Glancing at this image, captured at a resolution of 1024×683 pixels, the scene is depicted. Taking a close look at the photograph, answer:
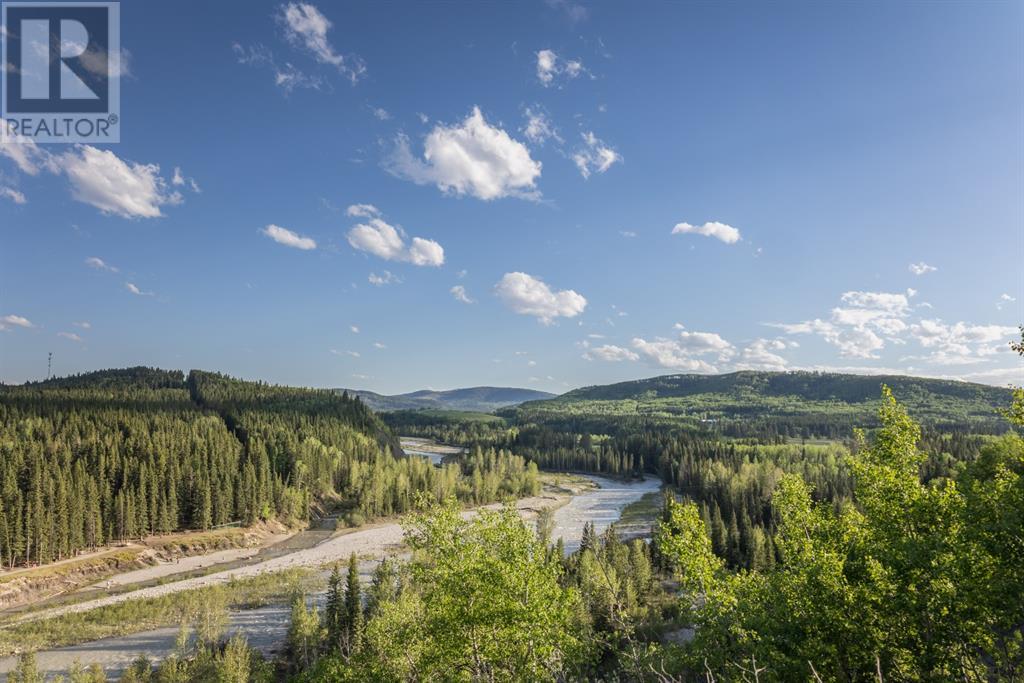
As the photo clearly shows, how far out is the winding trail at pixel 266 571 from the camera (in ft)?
167

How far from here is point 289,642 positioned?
5253 cm

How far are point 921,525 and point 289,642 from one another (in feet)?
185

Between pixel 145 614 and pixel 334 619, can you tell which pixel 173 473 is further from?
pixel 334 619

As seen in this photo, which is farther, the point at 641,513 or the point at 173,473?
the point at 641,513

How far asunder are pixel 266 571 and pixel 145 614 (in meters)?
20.8

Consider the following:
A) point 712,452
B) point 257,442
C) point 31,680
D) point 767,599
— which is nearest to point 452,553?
point 767,599

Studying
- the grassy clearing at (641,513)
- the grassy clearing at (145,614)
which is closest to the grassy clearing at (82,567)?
the grassy clearing at (145,614)

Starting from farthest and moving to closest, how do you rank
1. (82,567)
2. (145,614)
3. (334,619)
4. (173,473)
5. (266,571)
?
1. (173,473)
2. (266,571)
3. (82,567)
4. (145,614)
5. (334,619)

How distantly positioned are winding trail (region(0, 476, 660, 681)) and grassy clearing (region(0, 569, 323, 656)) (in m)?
2.11

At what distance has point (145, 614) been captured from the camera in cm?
6272

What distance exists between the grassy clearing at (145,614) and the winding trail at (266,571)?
2.11 meters

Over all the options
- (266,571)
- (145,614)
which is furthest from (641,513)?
(145,614)

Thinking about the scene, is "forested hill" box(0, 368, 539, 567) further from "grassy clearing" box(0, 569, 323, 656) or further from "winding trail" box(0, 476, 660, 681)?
"grassy clearing" box(0, 569, 323, 656)

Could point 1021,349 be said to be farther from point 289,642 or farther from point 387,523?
point 387,523
